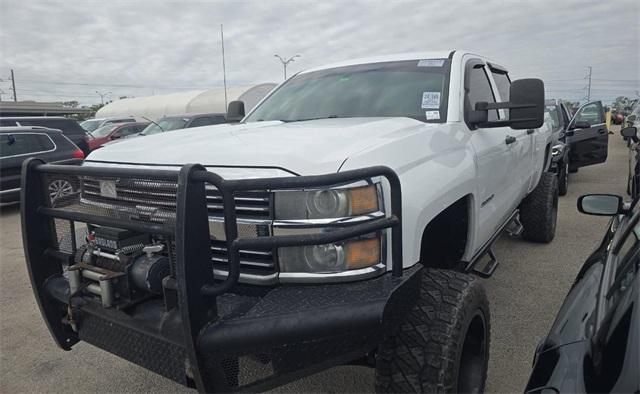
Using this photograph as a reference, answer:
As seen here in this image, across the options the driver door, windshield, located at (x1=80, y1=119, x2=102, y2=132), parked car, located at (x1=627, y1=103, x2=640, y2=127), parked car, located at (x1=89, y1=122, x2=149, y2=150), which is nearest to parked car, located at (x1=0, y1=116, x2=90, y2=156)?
parked car, located at (x1=89, y1=122, x2=149, y2=150)

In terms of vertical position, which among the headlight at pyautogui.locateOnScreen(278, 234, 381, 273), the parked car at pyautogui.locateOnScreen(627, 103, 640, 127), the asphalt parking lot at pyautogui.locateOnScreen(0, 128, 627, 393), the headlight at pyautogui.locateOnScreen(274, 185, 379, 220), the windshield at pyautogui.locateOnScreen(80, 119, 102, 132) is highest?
the windshield at pyautogui.locateOnScreen(80, 119, 102, 132)

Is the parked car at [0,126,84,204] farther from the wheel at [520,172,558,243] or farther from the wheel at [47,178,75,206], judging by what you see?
the wheel at [520,172,558,243]

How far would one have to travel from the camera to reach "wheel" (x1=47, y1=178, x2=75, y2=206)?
7.86 feet

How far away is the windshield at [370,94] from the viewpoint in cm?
299

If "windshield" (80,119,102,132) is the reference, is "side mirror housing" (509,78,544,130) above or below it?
below

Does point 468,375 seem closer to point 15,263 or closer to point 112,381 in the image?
point 112,381

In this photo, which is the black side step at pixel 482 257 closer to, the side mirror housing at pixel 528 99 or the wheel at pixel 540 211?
the side mirror housing at pixel 528 99

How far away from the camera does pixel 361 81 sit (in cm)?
339

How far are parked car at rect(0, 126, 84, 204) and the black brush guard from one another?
7.84 meters

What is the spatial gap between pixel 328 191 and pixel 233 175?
1.37 feet

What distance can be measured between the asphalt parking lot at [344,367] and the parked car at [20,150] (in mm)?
3385

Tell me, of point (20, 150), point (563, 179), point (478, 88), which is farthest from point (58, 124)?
point (563, 179)

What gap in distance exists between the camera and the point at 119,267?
201 centimetres

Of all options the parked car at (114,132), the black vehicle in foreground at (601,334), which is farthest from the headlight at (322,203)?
the parked car at (114,132)
